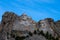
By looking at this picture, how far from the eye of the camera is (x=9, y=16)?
121m

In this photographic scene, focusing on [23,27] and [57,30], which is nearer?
[23,27]

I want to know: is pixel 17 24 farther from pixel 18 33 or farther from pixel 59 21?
pixel 59 21

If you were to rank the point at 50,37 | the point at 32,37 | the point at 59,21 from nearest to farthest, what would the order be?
the point at 32,37, the point at 50,37, the point at 59,21

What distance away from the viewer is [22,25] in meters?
117

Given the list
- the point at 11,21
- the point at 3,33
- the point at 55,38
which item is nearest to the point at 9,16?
the point at 11,21

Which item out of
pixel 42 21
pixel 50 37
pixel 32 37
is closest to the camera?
pixel 32 37

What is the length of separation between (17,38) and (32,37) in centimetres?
767

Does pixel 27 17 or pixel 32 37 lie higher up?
pixel 27 17

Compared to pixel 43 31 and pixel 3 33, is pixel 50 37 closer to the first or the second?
pixel 43 31

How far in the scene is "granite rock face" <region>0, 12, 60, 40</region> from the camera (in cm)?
11431

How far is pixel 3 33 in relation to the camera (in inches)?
4422

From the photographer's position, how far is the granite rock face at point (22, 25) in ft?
375

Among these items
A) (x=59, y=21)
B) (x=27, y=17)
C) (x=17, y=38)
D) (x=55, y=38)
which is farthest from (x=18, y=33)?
(x=59, y=21)

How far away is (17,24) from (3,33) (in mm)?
9440
